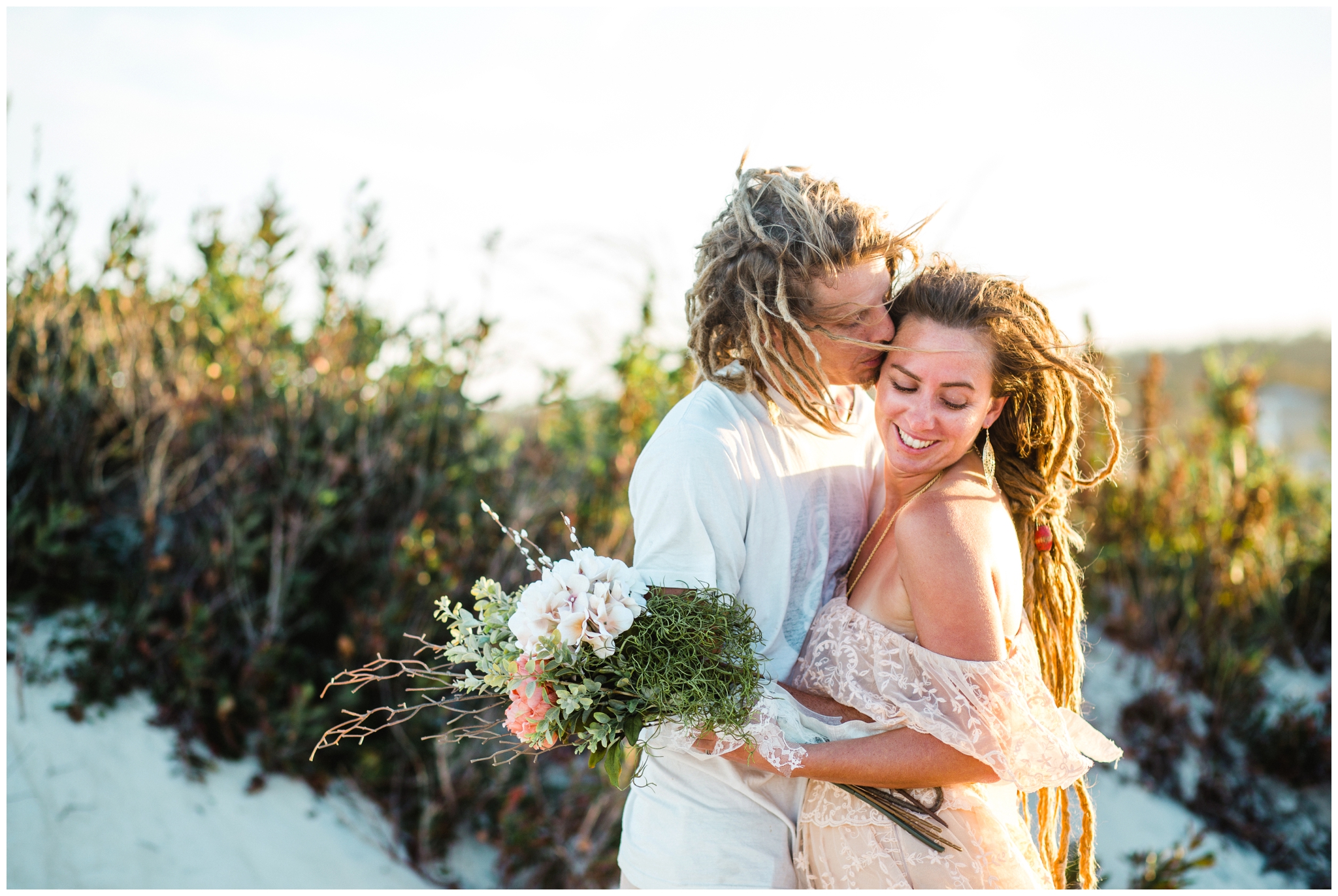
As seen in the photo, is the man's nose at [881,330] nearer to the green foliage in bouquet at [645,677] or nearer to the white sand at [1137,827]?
the green foliage in bouquet at [645,677]

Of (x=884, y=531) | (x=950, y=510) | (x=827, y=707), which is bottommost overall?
(x=827, y=707)

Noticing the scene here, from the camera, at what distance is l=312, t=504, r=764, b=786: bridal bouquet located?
2.05m

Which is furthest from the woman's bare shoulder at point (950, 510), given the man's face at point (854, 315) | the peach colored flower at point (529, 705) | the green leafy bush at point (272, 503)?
the green leafy bush at point (272, 503)

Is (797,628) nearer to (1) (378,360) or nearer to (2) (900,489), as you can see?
(2) (900,489)

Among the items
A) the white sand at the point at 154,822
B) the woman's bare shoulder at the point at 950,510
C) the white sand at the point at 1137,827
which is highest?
the woman's bare shoulder at the point at 950,510

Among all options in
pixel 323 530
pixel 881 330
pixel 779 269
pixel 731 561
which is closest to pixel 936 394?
pixel 881 330

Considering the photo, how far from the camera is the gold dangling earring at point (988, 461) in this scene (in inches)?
96.0

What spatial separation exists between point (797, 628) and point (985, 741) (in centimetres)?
57

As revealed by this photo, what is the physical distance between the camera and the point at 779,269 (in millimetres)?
2303

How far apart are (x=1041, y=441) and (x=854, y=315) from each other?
702mm

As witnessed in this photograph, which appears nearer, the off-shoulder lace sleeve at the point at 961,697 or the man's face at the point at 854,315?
the off-shoulder lace sleeve at the point at 961,697

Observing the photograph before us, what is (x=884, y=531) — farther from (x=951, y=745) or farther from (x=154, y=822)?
(x=154, y=822)

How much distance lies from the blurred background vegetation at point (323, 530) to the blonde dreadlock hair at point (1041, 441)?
2250mm

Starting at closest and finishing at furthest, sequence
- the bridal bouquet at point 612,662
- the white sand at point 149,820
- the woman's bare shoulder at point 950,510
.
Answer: the bridal bouquet at point 612,662, the woman's bare shoulder at point 950,510, the white sand at point 149,820
